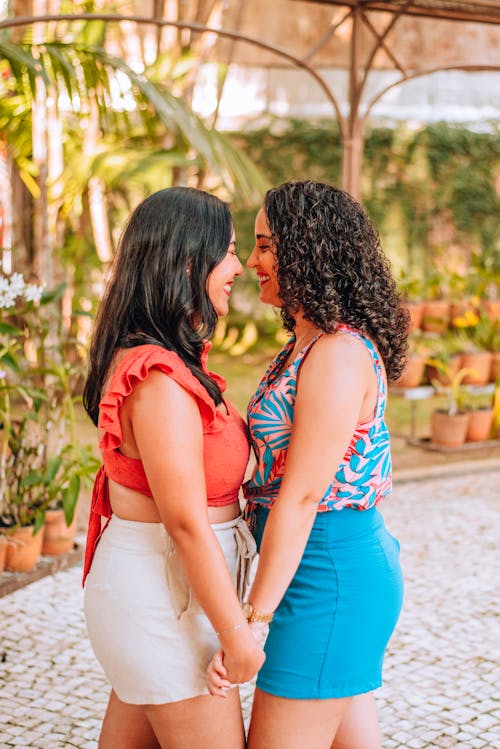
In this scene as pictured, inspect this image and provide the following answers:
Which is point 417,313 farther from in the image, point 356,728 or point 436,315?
point 356,728

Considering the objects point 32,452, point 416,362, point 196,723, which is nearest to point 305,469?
point 196,723

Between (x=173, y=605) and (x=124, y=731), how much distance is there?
40cm

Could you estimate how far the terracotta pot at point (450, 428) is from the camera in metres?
6.75

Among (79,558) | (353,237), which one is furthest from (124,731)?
(79,558)

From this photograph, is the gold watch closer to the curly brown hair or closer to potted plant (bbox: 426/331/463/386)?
the curly brown hair

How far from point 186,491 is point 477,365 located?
18.5 feet

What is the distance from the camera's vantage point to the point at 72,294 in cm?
828

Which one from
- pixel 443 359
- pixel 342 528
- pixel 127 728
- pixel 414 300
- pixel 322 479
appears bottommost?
pixel 443 359

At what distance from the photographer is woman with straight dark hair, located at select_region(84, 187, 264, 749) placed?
163cm

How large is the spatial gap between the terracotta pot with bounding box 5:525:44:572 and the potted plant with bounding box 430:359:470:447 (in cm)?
346

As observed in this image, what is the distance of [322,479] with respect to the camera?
1734 millimetres

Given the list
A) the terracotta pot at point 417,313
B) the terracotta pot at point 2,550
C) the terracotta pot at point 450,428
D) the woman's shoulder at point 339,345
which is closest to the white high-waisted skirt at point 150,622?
the woman's shoulder at point 339,345

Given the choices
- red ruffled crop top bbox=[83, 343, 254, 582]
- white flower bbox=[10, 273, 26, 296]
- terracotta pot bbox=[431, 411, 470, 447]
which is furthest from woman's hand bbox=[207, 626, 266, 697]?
terracotta pot bbox=[431, 411, 470, 447]

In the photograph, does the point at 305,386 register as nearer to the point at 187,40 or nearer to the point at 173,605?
the point at 173,605
